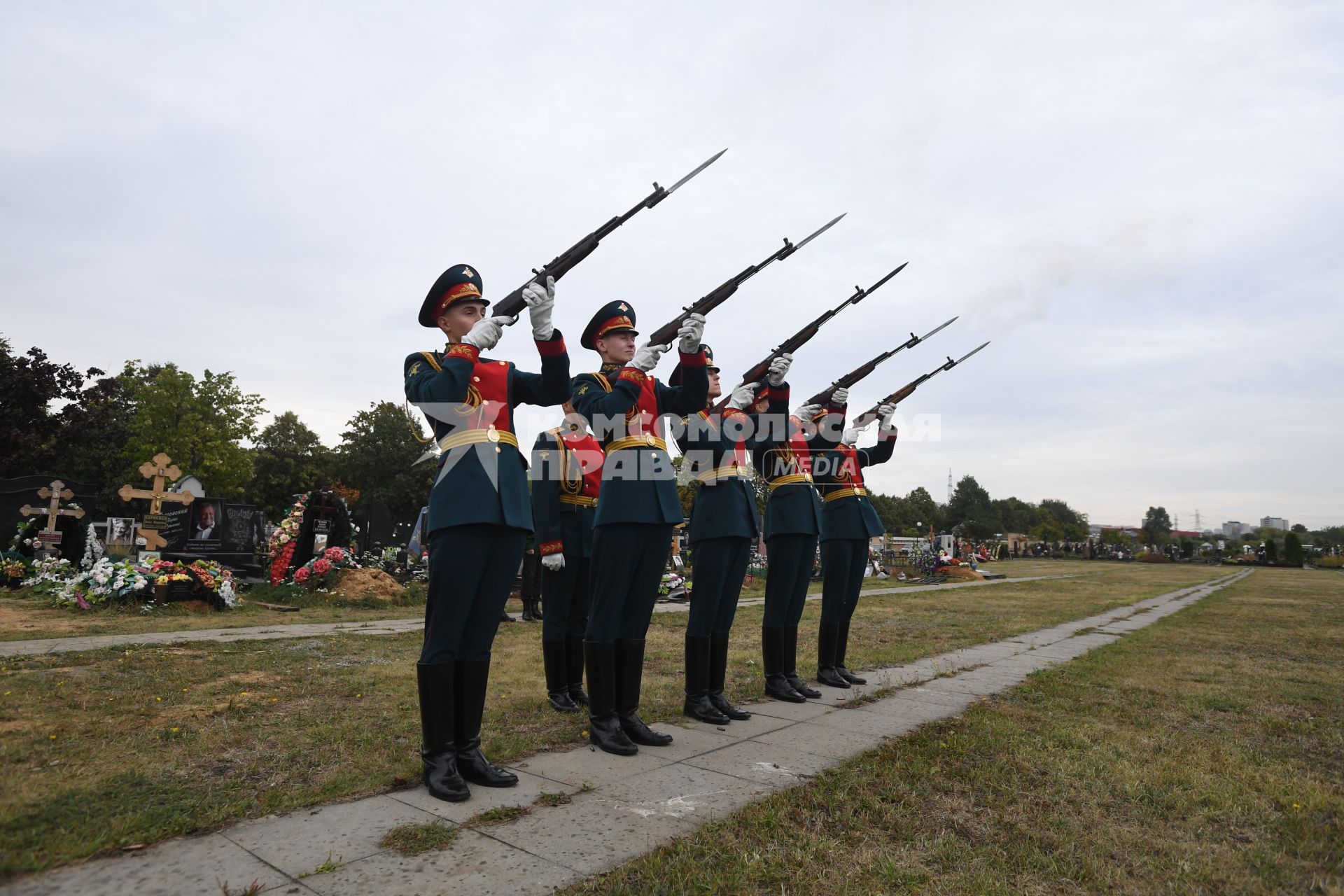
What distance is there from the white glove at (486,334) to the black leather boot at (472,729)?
1.56m

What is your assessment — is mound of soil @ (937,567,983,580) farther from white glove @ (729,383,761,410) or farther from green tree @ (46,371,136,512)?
green tree @ (46,371,136,512)

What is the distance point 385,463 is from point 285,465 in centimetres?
1037

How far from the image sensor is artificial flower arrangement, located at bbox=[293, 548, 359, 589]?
14.4 meters

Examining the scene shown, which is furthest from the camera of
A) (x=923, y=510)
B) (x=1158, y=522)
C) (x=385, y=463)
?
(x=1158, y=522)

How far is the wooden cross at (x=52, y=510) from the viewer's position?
53.0 ft

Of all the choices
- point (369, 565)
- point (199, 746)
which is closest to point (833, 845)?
point (199, 746)

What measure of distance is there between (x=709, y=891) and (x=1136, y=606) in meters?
17.9

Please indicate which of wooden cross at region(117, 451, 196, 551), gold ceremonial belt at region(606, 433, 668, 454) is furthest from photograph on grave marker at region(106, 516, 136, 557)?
gold ceremonial belt at region(606, 433, 668, 454)

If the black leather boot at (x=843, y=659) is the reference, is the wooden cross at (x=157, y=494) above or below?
above

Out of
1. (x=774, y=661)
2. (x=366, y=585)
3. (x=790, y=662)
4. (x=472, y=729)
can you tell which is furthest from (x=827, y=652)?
(x=366, y=585)

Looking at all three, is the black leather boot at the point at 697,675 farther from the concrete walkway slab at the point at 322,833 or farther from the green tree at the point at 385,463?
the green tree at the point at 385,463

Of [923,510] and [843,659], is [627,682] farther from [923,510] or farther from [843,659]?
[923,510]

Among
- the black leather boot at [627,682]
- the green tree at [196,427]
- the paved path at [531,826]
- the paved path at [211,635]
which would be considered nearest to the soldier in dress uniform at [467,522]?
the paved path at [531,826]

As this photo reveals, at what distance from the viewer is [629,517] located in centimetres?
466
